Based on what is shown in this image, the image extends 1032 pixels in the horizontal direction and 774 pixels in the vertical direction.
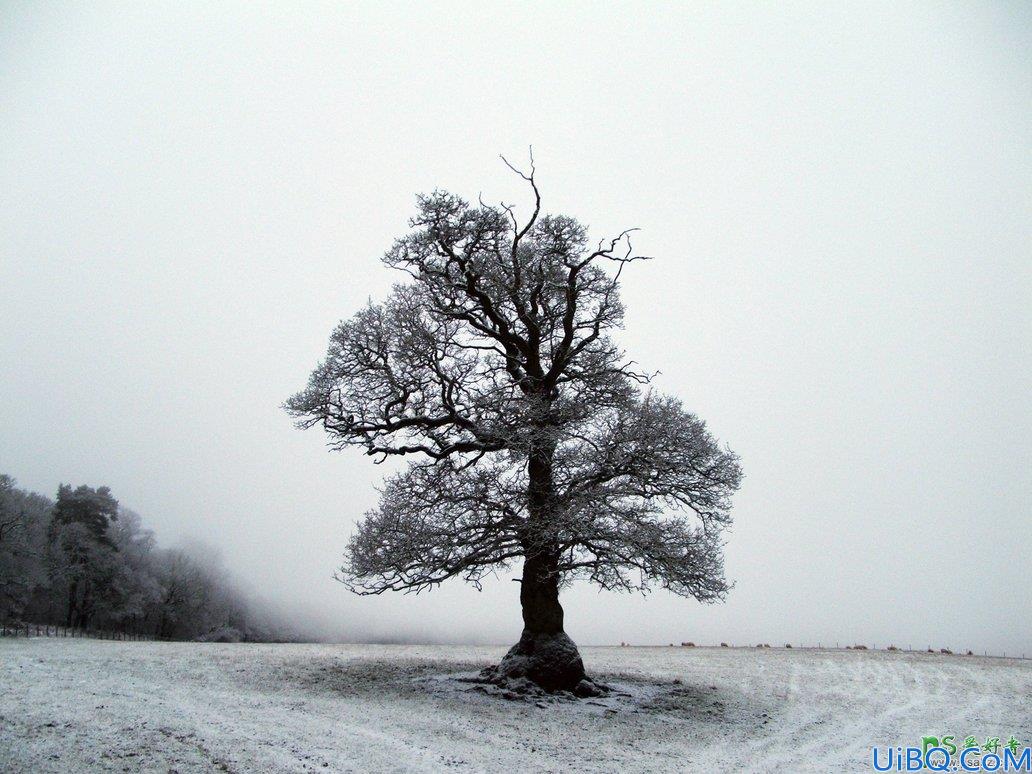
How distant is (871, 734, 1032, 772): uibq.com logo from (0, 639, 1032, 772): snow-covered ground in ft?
1.50

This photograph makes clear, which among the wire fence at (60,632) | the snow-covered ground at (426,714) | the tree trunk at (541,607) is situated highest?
the tree trunk at (541,607)

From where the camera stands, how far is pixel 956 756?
11719mm

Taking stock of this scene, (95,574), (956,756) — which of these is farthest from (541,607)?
(95,574)

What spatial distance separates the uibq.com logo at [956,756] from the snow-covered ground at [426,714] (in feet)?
1.50

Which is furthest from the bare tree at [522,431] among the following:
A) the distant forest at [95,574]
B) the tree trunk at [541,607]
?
the distant forest at [95,574]

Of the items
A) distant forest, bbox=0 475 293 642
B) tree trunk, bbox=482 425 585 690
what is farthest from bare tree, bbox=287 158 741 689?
distant forest, bbox=0 475 293 642

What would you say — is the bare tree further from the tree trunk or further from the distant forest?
the distant forest

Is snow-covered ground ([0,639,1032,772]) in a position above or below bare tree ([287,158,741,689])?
below

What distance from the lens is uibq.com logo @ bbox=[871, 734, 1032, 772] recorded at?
11.1 m

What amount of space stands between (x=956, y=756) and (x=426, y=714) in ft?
31.0

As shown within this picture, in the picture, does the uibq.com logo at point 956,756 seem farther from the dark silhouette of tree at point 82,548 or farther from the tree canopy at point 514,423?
the dark silhouette of tree at point 82,548

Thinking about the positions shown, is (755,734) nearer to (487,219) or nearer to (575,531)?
(575,531)

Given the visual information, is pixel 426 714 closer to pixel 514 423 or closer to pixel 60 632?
pixel 514 423

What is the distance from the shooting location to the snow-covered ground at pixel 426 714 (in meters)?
9.16
